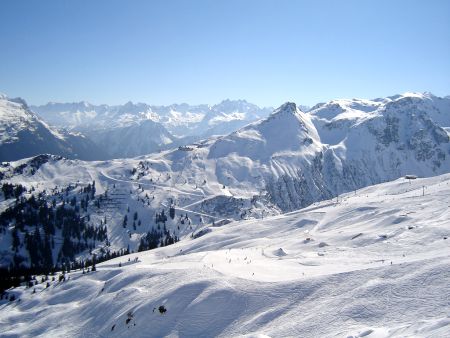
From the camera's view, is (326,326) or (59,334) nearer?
(326,326)

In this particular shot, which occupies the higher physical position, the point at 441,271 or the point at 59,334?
the point at 441,271

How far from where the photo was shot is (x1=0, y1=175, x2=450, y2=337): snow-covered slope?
1356 inches

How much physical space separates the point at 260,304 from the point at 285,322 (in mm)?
6600

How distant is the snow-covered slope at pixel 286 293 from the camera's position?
1356 inches

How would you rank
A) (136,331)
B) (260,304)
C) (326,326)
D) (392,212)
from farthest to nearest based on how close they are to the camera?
(392,212) → (136,331) → (260,304) → (326,326)

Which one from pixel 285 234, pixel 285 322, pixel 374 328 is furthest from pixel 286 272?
pixel 285 234

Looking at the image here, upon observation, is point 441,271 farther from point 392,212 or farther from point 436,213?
point 392,212

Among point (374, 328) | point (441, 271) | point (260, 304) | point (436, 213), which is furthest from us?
point (436, 213)

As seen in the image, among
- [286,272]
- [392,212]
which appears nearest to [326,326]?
[286,272]

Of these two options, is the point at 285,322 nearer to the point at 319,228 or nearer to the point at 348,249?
the point at 348,249

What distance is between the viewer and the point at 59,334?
58.1m

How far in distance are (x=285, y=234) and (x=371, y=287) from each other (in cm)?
7779

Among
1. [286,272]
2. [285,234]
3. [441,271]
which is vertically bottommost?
[285,234]

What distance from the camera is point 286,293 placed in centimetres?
4497
